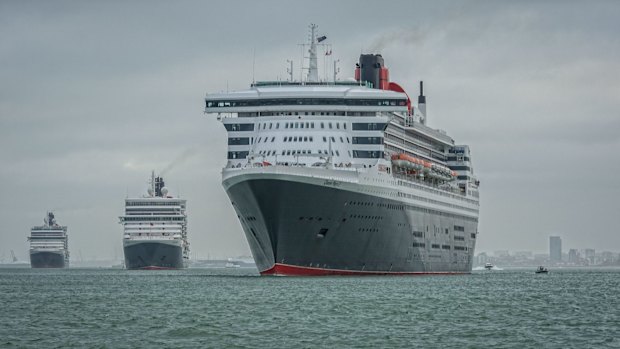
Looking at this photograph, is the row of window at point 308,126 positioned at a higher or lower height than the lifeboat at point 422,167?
higher

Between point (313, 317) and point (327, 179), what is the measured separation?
30.6 m

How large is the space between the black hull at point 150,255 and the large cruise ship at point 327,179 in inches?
2605

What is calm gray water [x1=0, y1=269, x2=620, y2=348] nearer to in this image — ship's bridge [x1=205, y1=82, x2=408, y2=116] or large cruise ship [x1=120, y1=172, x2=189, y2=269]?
ship's bridge [x1=205, y1=82, x2=408, y2=116]

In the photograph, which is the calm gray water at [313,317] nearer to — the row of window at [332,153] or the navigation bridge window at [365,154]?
the row of window at [332,153]

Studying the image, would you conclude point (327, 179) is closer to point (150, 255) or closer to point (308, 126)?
point (308, 126)

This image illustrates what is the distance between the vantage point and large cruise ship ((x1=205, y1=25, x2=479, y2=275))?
80.9m

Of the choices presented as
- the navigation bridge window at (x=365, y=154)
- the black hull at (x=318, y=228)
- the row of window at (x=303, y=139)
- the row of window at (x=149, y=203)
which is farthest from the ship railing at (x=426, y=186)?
the row of window at (x=149, y=203)

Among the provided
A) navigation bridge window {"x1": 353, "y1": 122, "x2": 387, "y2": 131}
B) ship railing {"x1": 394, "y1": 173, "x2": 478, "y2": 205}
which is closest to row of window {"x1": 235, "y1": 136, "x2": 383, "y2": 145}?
navigation bridge window {"x1": 353, "y1": 122, "x2": 387, "y2": 131}

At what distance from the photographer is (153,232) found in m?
166

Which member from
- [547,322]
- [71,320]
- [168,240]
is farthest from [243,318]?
[168,240]

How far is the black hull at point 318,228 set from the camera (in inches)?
3167

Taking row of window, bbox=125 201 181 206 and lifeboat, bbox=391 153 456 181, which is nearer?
lifeboat, bbox=391 153 456 181

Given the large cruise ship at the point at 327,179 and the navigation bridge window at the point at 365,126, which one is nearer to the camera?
the large cruise ship at the point at 327,179

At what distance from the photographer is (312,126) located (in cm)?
8781
